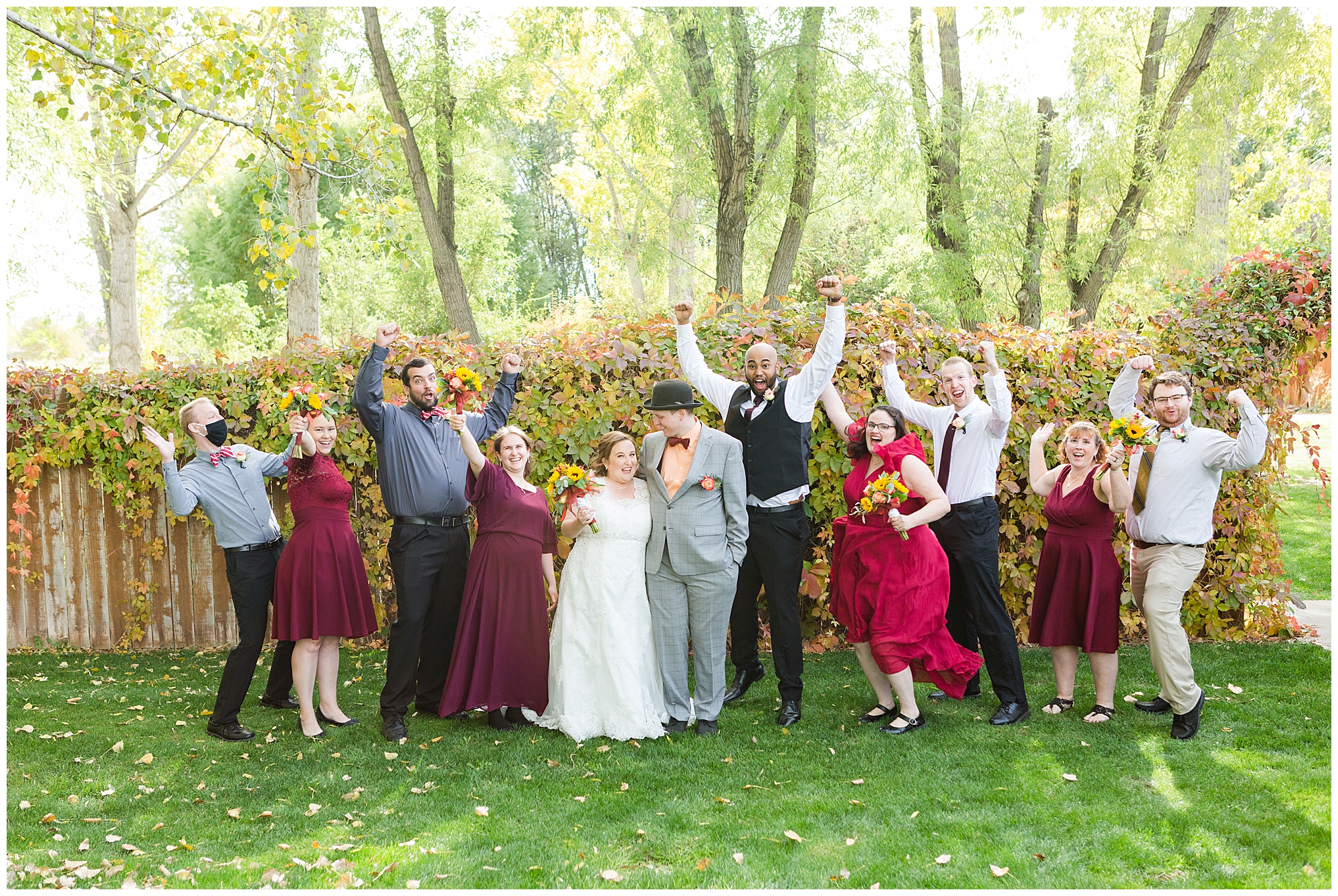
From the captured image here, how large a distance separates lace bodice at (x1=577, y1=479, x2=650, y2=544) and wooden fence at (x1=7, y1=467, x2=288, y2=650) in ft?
12.9

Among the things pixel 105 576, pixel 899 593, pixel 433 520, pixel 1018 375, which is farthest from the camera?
pixel 105 576

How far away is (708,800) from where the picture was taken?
13.7 feet

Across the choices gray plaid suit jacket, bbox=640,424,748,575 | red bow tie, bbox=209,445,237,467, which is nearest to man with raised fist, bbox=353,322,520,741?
red bow tie, bbox=209,445,237,467

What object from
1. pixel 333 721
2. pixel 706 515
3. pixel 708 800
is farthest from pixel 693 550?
pixel 333 721

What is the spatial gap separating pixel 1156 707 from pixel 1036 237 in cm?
932

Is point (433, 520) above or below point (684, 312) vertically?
below

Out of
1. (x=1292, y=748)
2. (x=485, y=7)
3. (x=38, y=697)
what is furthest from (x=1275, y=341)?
(x=485, y=7)

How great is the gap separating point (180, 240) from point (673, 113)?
24.3m

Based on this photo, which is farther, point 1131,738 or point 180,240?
point 180,240

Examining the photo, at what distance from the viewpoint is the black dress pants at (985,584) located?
5188mm

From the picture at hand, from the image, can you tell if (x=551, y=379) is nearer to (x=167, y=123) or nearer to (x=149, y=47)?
(x=167, y=123)

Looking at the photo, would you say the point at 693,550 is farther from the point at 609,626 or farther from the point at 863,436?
the point at 863,436

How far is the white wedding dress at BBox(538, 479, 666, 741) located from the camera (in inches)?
197

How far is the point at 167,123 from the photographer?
233 inches
